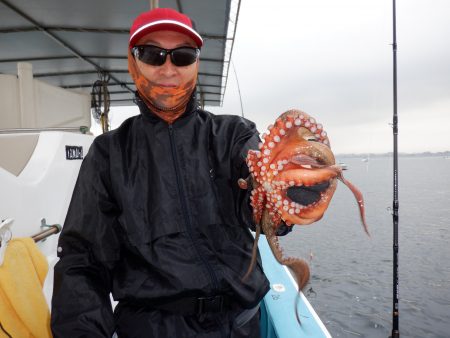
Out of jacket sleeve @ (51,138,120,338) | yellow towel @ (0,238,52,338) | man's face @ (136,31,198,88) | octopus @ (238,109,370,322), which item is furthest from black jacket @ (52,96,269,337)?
yellow towel @ (0,238,52,338)

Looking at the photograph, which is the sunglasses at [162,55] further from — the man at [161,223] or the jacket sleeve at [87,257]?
the jacket sleeve at [87,257]

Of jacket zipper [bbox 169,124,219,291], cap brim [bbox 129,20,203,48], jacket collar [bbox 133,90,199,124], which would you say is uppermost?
cap brim [bbox 129,20,203,48]

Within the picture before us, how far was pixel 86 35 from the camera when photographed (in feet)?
21.9

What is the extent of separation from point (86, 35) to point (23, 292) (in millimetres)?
6203

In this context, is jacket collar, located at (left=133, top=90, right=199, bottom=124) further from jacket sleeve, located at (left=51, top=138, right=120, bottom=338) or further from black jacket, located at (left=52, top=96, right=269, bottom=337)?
jacket sleeve, located at (left=51, top=138, right=120, bottom=338)

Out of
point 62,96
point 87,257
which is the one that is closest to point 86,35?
point 62,96

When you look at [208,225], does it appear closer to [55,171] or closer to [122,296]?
[122,296]

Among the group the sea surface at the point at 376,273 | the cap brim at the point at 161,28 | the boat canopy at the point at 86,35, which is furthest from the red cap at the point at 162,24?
the sea surface at the point at 376,273

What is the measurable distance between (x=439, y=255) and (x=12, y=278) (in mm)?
19249

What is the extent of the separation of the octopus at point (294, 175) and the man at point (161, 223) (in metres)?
0.28

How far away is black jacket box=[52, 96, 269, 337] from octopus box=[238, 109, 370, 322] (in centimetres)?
30

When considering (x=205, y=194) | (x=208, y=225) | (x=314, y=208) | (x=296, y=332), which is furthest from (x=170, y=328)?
(x=296, y=332)

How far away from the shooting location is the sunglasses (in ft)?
5.50

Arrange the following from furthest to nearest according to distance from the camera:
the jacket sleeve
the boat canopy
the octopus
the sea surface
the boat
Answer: the sea surface
the boat canopy
the boat
the jacket sleeve
the octopus
